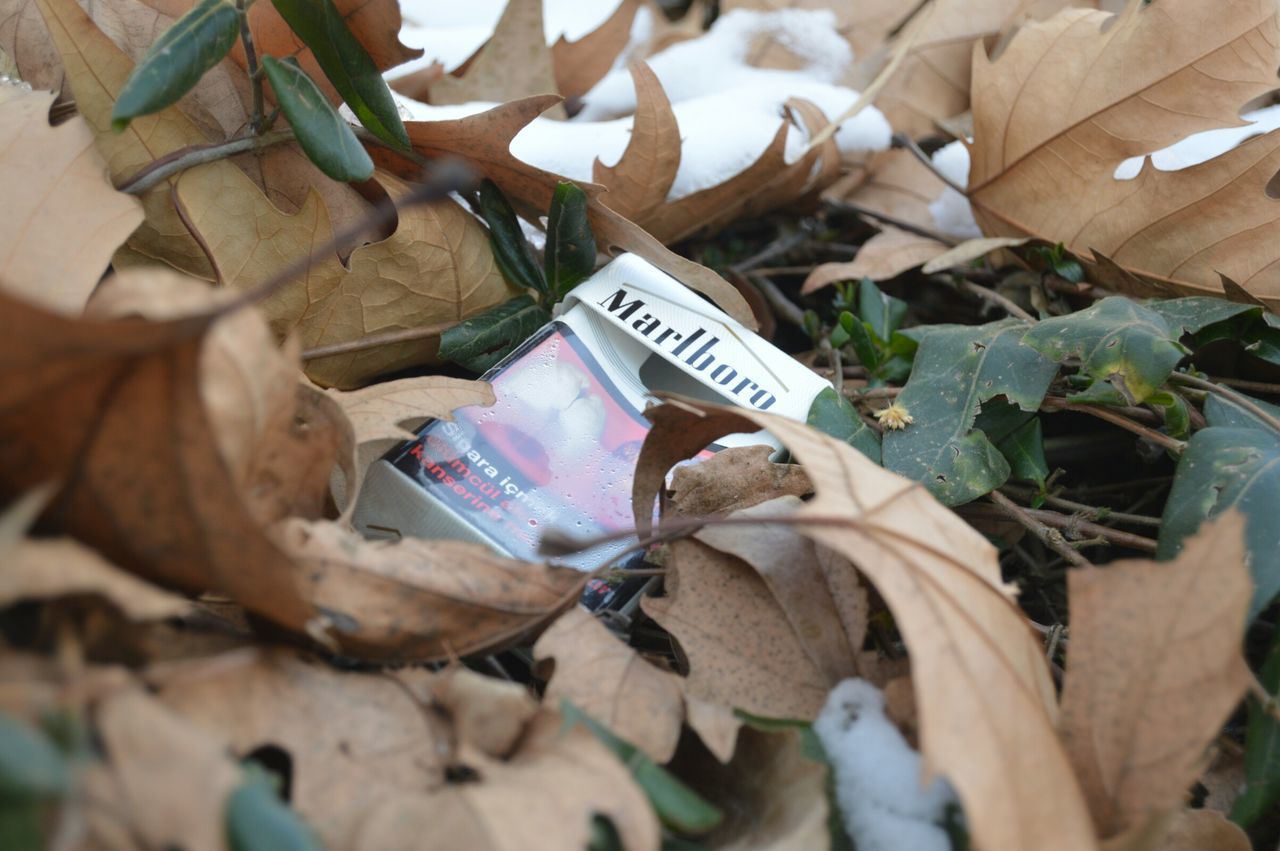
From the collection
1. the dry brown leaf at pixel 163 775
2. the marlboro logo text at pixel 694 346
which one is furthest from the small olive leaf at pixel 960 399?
the dry brown leaf at pixel 163 775

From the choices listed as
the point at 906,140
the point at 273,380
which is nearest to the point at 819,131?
the point at 906,140

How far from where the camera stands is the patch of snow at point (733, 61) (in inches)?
60.6

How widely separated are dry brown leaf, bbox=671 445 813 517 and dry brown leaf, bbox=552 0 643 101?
2.95ft

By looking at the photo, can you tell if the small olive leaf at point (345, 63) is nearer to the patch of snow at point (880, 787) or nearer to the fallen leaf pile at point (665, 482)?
the fallen leaf pile at point (665, 482)

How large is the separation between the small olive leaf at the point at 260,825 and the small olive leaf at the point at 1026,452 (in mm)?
716

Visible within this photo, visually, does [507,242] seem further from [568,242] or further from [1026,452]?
[1026,452]

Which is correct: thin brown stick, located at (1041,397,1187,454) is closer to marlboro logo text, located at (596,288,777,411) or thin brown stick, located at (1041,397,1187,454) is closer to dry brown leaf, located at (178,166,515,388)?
marlboro logo text, located at (596,288,777,411)

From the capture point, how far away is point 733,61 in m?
1.60

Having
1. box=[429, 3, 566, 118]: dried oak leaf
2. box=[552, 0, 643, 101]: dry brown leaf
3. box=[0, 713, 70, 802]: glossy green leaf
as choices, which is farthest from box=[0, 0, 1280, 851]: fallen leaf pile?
box=[552, 0, 643, 101]: dry brown leaf

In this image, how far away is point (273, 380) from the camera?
620mm

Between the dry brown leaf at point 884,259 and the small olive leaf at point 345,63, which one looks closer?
the small olive leaf at point 345,63

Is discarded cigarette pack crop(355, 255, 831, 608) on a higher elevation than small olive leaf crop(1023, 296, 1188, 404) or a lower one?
higher

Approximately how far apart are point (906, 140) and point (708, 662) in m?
0.95

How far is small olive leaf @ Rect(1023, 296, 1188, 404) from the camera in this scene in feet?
2.88
